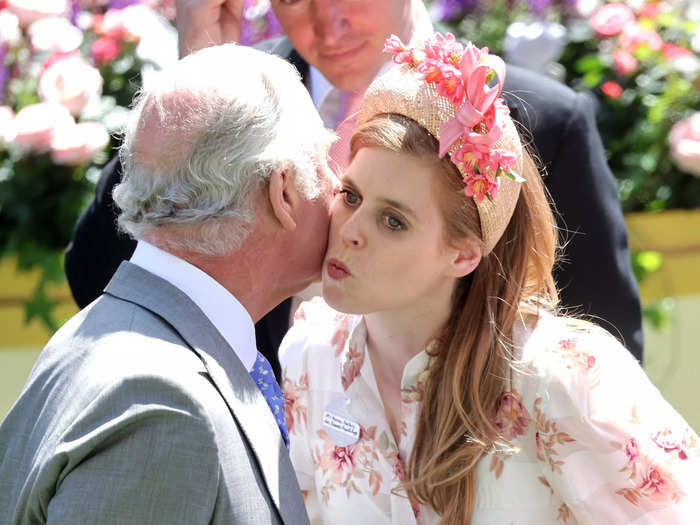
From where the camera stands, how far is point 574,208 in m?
2.95

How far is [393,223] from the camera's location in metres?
2.19

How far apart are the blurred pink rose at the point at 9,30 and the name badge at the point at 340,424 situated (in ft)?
8.55

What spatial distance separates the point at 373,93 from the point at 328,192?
219 millimetres

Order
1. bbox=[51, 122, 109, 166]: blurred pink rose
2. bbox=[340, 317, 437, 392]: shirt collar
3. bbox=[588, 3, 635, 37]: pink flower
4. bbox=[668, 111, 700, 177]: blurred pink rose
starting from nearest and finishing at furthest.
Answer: bbox=[340, 317, 437, 392]: shirt collar → bbox=[51, 122, 109, 166]: blurred pink rose → bbox=[668, 111, 700, 177]: blurred pink rose → bbox=[588, 3, 635, 37]: pink flower

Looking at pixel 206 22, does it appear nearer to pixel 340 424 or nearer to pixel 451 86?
pixel 451 86

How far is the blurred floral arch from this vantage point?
4.01 metres

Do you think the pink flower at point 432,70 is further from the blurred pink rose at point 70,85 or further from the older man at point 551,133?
the blurred pink rose at point 70,85

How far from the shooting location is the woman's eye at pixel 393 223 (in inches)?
86.1

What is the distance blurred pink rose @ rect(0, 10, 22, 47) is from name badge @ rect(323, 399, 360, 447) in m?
2.61

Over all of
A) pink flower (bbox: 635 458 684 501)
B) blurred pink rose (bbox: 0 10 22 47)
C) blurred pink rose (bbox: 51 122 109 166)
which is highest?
pink flower (bbox: 635 458 684 501)

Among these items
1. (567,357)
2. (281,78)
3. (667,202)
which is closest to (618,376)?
(567,357)

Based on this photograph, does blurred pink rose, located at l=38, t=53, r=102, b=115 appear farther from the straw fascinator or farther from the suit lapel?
the suit lapel

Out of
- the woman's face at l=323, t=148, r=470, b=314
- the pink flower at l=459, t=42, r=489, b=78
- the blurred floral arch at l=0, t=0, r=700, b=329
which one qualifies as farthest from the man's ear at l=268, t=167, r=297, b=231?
the blurred floral arch at l=0, t=0, r=700, b=329

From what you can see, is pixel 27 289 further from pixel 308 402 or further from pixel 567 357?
pixel 567 357
